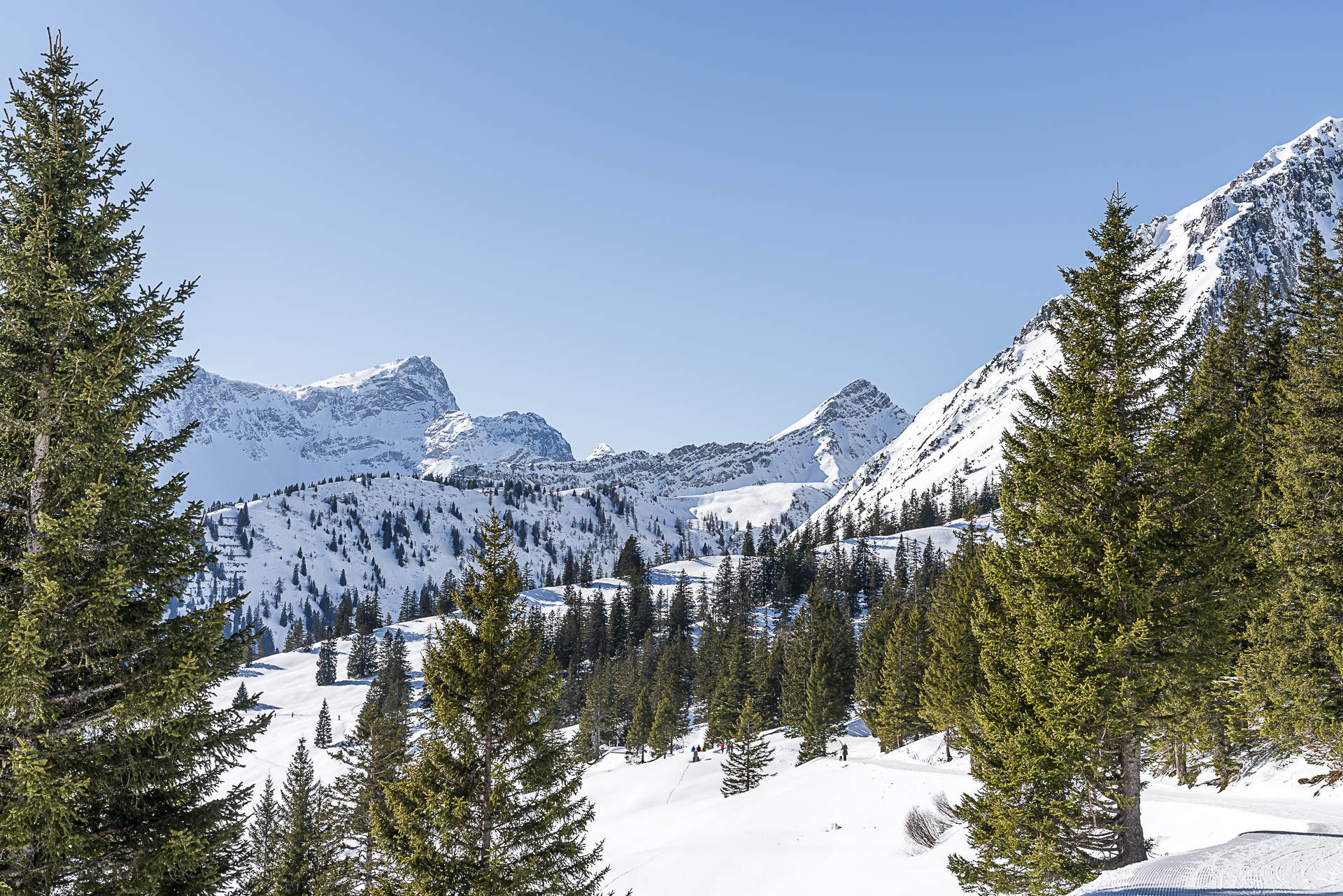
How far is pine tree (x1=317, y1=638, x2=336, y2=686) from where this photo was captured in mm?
125438

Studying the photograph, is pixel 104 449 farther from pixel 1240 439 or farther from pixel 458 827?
pixel 1240 439

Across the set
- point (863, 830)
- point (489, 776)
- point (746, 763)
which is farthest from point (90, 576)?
point (746, 763)

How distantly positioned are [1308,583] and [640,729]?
64.5m

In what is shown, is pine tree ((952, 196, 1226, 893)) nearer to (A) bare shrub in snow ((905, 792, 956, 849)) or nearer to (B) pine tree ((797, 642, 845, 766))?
(A) bare shrub in snow ((905, 792, 956, 849))

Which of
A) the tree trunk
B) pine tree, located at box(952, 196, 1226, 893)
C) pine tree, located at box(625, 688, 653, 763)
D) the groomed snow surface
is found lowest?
pine tree, located at box(625, 688, 653, 763)

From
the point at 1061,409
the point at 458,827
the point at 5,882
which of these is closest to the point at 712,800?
the point at 458,827

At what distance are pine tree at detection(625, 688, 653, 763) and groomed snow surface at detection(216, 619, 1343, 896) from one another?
6.97 m

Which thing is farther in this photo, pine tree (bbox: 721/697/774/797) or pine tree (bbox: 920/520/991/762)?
pine tree (bbox: 721/697/774/797)

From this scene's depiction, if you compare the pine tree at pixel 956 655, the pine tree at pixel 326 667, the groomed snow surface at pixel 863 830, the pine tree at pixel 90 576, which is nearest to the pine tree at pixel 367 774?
the groomed snow surface at pixel 863 830

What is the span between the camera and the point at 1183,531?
13.5 meters

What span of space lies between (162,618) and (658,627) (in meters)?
123

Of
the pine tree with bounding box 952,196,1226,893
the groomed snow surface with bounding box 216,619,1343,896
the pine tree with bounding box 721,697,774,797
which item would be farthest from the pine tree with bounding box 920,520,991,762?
the pine tree with bounding box 721,697,774,797

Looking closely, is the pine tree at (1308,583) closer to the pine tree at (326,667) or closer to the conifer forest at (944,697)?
the conifer forest at (944,697)

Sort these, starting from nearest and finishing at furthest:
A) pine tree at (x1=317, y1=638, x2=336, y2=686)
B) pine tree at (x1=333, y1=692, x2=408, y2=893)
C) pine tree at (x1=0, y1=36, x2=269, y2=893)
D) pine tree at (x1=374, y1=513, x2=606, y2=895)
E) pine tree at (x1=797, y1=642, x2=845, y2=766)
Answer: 1. pine tree at (x1=0, y1=36, x2=269, y2=893)
2. pine tree at (x1=374, y1=513, x2=606, y2=895)
3. pine tree at (x1=333, y1=692, x2=408, y2=893)
4. pine tree at (x1=797, y1=642, x2=845, y2=766)
5. pine tree at (x1=317, y1=638, x2=336, y2=686)
